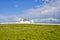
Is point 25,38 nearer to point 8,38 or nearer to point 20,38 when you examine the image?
point 20,38

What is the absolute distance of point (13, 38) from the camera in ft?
157

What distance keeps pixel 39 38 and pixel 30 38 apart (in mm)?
3617

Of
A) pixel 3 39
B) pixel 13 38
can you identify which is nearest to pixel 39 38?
pixel 13 38

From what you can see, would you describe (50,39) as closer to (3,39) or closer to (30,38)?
(30,38)

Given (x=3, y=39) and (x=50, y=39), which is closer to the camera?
(x=3, y=39)

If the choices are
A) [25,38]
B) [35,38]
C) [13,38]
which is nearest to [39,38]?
[35,38]

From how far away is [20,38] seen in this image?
47969 mm

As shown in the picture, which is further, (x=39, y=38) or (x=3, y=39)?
(x=39, y=38)

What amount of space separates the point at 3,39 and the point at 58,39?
68.3ft

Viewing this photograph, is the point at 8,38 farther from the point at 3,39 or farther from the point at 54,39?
the point at 54,39

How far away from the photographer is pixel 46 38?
50.0m

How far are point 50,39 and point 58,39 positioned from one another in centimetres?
320

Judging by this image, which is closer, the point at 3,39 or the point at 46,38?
the point at 3,39

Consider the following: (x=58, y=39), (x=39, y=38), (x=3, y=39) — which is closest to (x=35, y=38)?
(x=39, y=38)
